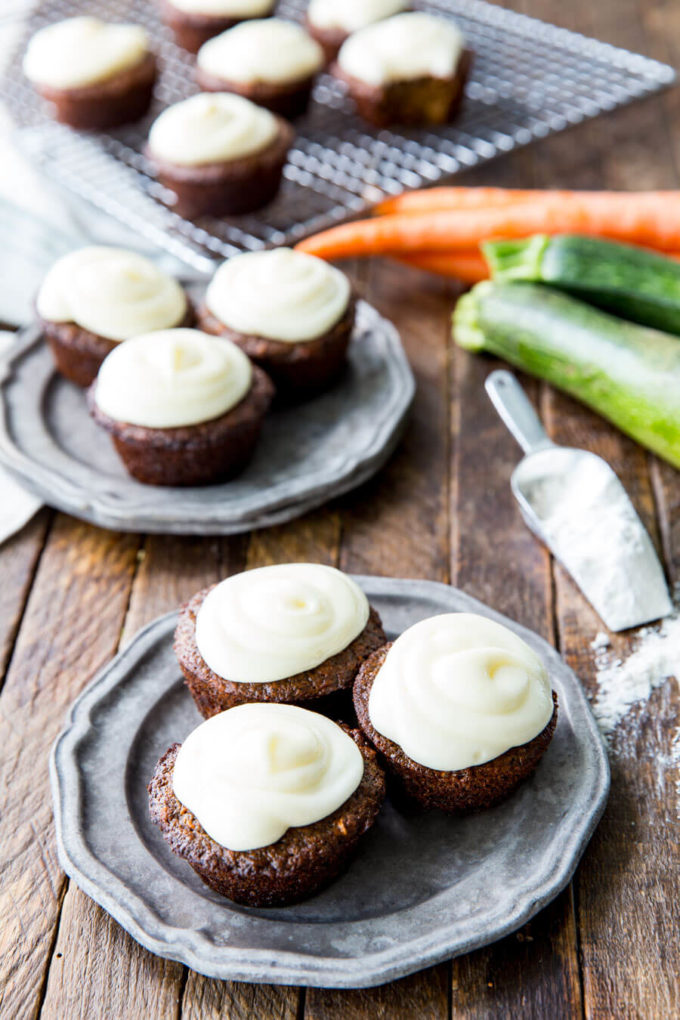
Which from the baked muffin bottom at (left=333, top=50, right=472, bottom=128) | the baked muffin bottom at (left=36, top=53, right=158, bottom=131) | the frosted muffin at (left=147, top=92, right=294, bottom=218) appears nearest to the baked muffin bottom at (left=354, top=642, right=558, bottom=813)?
the frosted muffin at (left=147, top=92, right=294, bottom=218)

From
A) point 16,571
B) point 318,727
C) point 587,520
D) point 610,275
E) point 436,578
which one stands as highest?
point 610,275

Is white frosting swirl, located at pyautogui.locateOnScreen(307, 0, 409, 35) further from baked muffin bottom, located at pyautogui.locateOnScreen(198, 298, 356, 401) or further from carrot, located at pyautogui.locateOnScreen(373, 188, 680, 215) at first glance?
baked muffin bottom, located at pyautogui.locateOnScreen(198, 298, 356, 401)

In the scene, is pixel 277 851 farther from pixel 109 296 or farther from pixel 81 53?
pixel 81 53

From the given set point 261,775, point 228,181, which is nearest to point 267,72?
point 228,181

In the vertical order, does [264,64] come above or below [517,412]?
above

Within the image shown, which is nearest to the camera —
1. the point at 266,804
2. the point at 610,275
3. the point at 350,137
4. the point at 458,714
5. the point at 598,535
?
the point at 266,804

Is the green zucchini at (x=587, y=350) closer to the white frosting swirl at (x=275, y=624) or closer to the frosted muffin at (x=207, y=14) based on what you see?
the white frosting swirl at (x=275, y=624)
